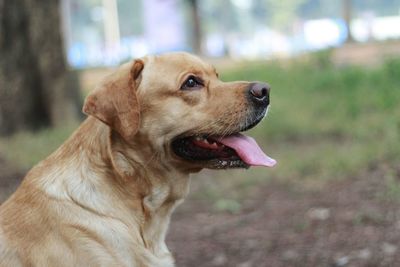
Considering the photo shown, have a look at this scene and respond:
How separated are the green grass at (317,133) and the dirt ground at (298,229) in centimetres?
28

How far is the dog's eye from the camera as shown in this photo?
3.73 metres

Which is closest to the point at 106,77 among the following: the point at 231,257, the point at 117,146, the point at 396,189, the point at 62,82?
the point at 117,146

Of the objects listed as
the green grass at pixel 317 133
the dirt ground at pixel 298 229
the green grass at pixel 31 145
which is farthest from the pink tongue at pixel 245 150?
the green grass at pixel 31 145

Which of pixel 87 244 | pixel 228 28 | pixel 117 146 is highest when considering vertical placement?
pixel 117 146

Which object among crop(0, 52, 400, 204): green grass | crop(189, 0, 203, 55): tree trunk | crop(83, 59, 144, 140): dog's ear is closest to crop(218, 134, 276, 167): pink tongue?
crop(83, 59, 144, 140): dog's ear

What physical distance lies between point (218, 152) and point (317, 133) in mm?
6916

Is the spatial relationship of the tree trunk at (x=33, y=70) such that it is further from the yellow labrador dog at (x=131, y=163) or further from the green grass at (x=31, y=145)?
the yellow labrador dog at (x=131, y=163)

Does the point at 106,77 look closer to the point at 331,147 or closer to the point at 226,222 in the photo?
the point at 226,222

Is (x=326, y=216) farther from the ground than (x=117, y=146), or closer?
closer

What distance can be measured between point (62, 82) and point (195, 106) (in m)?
8.33

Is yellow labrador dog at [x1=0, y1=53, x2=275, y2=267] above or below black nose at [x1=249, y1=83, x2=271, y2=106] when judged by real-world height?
below

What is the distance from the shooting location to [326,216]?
19.7 feet

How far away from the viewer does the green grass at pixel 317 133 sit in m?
7.69

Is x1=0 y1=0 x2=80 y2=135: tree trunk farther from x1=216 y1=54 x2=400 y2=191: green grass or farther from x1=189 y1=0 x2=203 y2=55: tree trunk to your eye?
x1=189 y1=0 x2=203 y2=55: tree trunk
